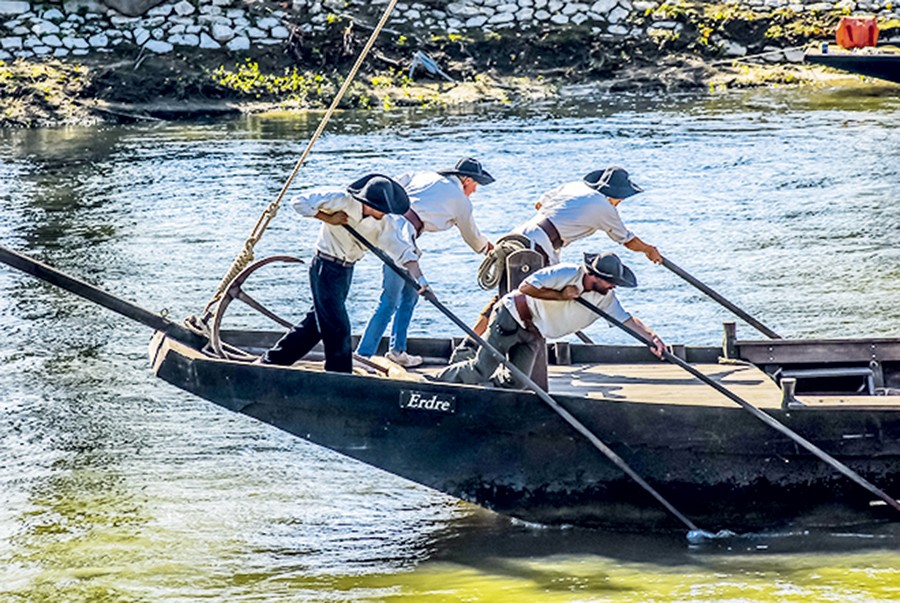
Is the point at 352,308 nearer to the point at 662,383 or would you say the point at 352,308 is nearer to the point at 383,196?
the point at 662,383

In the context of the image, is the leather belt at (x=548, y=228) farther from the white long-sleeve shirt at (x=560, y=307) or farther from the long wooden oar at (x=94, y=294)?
the long wooden oar at (x=94, y=294)

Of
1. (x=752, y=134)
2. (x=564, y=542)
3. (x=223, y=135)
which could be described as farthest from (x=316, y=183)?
(x=564, y=542)

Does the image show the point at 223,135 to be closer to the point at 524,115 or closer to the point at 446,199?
the point at 524,115

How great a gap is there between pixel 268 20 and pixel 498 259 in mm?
18919

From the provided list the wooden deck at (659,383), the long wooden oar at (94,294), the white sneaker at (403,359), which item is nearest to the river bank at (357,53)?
the white sneaker at (403,359)

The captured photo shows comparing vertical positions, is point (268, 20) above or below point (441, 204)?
above

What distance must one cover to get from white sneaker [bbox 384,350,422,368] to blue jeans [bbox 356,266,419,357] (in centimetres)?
5

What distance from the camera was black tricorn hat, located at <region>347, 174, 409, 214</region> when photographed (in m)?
9.19

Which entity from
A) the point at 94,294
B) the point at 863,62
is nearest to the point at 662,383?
the point at 94,294

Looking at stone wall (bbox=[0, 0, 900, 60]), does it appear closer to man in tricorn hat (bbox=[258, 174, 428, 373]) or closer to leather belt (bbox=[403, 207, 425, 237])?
leather belt (bbox=[403, 207, 425, 237])

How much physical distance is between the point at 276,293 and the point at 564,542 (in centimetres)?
733

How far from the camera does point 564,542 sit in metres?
9.49

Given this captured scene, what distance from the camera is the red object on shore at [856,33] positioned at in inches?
980

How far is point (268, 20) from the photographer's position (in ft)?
92.5
